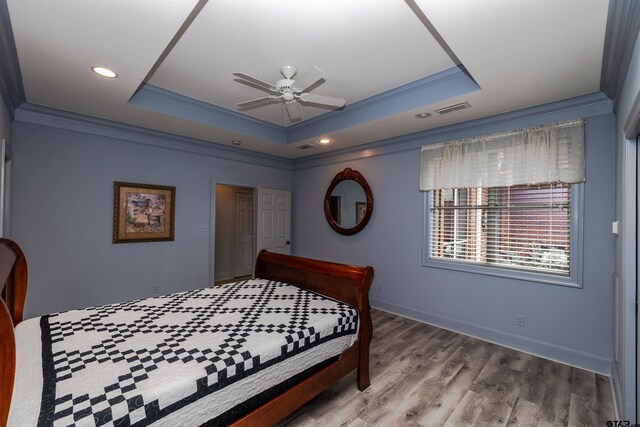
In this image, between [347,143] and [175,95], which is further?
[347,143]

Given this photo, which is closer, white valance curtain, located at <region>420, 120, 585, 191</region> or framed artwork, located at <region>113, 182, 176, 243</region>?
white valance curtain, located at <region>420, 120, 585, 191</region>

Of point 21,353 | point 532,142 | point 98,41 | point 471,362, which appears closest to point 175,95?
point 98,41

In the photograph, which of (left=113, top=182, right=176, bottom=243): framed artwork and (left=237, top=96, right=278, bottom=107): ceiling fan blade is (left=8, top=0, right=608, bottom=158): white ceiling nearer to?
(left=237, top=96, right=278, bottom=107): ceiling fan blade

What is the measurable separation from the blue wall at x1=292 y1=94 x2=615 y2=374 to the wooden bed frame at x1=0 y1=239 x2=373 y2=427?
5.83ft

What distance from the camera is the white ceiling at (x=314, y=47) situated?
177cm

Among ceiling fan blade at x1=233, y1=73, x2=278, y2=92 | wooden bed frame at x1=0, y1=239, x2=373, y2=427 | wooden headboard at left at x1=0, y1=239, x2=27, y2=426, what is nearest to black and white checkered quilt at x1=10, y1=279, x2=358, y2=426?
wooden bed frame at x1=0, y1=239, x2=373, y2=427

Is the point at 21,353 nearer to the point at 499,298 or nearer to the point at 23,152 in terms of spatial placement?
the point at 23,152

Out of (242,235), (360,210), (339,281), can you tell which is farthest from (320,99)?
(242,235)

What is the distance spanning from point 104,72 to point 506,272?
4.32 meters

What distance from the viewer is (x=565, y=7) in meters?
1.70

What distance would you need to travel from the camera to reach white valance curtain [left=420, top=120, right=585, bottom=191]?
289cm

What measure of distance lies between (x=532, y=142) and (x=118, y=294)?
5.17 meters

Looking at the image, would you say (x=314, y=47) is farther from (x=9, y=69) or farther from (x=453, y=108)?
(x=9, y=69)

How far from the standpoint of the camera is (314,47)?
2.47 metres
